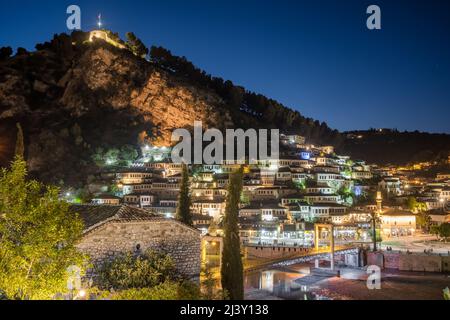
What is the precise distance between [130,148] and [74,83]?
26.4 m

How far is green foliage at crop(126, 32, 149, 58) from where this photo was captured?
133750 mm

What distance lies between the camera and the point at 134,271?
696 inches

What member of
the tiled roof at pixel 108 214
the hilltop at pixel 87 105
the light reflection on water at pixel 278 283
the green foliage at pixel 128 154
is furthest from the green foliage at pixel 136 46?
the tiled roof at pixel 108 214

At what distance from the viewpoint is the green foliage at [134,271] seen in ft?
57.4

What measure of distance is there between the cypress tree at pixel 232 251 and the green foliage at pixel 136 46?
11405cm

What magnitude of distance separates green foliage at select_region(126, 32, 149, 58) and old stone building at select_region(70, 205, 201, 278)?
119344 millimetres

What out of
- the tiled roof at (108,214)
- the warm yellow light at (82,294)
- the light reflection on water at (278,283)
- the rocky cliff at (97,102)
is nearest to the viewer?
the warm yellow light at (82,294)

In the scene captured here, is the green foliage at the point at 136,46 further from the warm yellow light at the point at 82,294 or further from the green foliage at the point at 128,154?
the warm yellow light at the point at 82,294

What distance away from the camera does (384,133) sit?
195625 millimetres

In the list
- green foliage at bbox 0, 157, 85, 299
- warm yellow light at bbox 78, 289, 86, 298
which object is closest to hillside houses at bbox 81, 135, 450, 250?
warm yellow light at bbox 78, 289, 86, 298

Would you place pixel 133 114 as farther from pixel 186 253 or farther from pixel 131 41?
pixel 186 253

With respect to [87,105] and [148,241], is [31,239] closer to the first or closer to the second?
[148,241]
